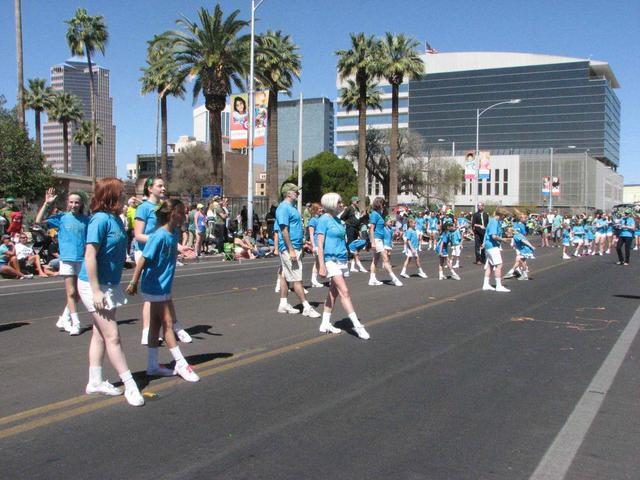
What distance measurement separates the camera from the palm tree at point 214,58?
97.0 feet

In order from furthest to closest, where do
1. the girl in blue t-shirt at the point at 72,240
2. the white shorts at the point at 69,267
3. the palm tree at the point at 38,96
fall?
the palm tree at the point at 38,96 → the white shorts at the point at 69,267 → the girl in blue t-shirt at the point at 72,240

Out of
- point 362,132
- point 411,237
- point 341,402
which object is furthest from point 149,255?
point 362,132

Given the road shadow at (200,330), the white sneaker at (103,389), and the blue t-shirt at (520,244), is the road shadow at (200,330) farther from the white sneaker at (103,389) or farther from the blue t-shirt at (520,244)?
the blue t-shirt at (520,244)

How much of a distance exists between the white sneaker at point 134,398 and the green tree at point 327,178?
5638 cm

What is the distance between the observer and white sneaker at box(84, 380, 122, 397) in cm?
546

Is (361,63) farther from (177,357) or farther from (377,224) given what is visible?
(177,357)

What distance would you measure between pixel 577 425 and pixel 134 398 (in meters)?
3.41

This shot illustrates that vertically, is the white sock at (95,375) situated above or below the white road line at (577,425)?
above

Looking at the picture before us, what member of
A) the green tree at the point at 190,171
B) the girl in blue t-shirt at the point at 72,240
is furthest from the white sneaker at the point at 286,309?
the green tree at the point at 190,171

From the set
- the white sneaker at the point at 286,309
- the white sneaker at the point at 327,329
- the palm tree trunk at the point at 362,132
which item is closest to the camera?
the white sneaker at the point at 327,329

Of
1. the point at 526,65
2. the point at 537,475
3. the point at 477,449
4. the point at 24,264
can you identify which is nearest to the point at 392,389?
the point at 477,449

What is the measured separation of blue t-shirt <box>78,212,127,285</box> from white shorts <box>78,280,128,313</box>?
0.05 m

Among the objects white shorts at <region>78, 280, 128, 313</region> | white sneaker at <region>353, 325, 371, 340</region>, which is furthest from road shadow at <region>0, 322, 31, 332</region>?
white sneaker at <region>353, 325, 371, 340</region>

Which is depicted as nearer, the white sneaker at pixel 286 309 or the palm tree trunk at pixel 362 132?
the white sneaker at pixel 286 309
